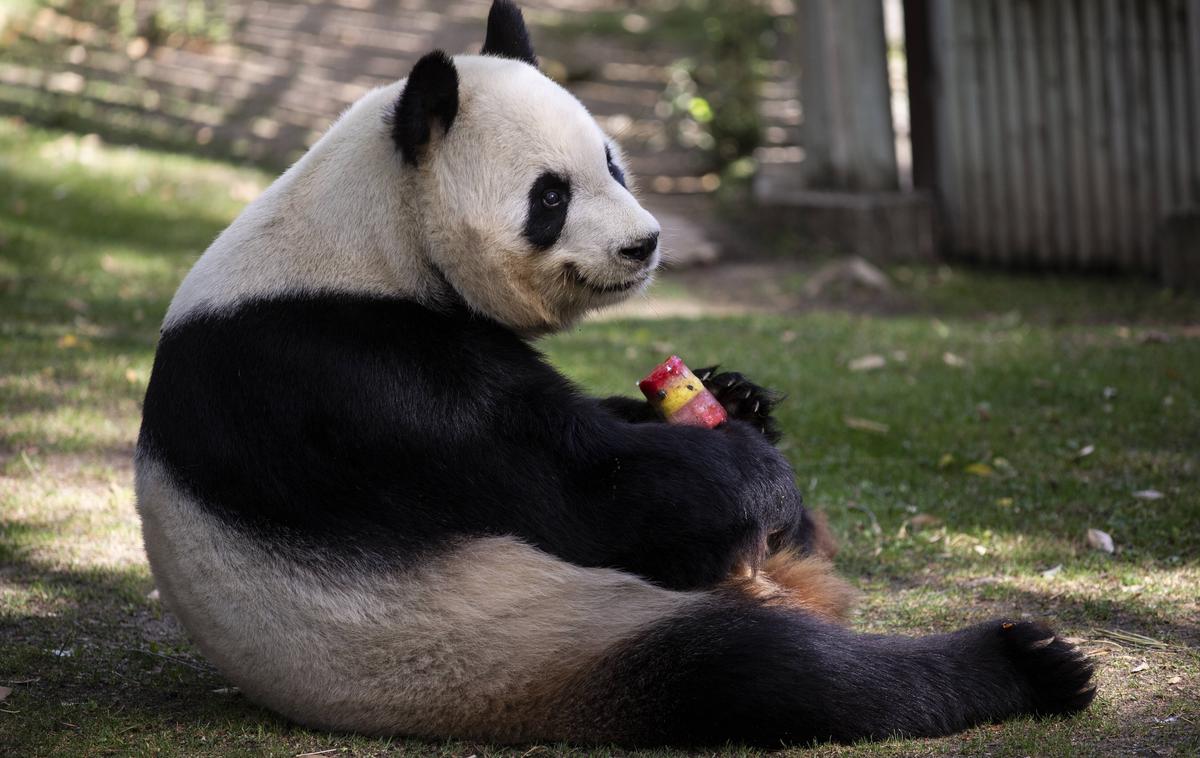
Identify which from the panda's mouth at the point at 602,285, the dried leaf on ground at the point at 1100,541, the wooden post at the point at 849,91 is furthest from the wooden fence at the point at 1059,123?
the panda's mouth at the point at 602,285

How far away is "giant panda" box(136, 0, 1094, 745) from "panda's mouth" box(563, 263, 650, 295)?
179 millimetres

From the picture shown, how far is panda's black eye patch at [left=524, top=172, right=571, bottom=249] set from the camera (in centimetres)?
410

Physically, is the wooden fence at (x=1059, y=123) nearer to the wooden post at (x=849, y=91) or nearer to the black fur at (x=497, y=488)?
the wooden post at (x=849, y=91)

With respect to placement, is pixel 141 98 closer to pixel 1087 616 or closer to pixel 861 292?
pixel 861 292

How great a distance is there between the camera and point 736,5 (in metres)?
15.8

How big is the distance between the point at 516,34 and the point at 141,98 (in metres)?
13.5

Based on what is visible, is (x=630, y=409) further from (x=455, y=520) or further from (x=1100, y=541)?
(x=1100, y=541)

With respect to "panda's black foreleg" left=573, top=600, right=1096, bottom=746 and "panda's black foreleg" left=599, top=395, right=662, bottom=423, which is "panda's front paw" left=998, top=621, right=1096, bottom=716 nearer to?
"panda's black foreleg" left=573, top=600, right=1096, bottom=746

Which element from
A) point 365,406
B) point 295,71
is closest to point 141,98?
point 295,71

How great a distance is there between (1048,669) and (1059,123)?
28.3 feet

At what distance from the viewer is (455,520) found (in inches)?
151

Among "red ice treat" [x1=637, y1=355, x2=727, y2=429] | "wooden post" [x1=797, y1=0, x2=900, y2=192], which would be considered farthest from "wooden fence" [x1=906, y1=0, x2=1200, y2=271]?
"red ice treat" [x1=637, y1=355, x2=727, y2=429]

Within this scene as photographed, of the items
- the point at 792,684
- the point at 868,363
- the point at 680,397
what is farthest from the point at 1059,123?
the point at 792,684

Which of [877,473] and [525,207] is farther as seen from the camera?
[877,473]
